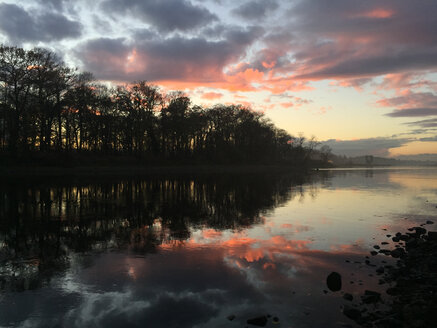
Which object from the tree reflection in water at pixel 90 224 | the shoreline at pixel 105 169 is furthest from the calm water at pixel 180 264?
the shoreline at pixel 105 169

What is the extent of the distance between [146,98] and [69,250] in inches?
3125

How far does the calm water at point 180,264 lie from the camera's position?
7773 mm

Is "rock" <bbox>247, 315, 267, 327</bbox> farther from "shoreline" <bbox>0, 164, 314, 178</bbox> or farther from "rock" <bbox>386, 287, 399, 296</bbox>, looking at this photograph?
"shoreline" <bbox>0, 164, 314, 178</bbox>

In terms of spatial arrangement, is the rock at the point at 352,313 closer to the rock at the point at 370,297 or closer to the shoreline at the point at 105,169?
the rock at the point at 370,297

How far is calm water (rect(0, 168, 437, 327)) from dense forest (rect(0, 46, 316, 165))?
4496 centimetres

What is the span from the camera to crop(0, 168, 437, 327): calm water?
777 centimetres

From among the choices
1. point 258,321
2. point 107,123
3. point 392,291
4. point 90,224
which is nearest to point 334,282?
point 392,291

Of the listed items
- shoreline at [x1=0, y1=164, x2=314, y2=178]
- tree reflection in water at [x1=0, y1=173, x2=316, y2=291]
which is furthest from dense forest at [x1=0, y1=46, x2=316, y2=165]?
tree reflection in water at [x1=0, y1=173, x2=316, y2=291]

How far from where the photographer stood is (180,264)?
11.4 meters

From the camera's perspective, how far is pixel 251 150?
124 metres

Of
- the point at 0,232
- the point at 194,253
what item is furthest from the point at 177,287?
the point at 0,232

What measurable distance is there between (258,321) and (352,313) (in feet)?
7.27

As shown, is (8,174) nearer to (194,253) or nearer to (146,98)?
(146,98)

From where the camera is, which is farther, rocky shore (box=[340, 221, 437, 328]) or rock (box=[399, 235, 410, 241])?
rock (box=[399, 235, 410, 241])
